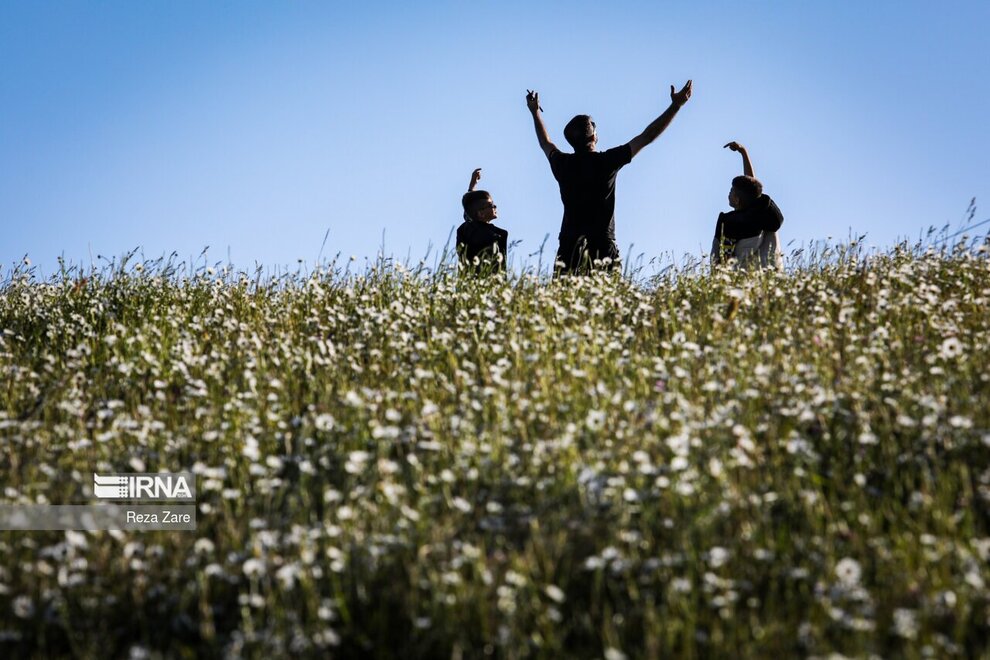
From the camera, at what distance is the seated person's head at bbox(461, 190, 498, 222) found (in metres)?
10.0

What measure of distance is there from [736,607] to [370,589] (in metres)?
1.52

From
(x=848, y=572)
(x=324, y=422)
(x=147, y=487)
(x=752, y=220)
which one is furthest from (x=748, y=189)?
(x=147, y=487)

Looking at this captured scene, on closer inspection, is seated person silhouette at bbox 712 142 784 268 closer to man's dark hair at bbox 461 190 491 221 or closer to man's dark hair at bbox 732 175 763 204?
man's dark hair at bbox 732 175 763 204

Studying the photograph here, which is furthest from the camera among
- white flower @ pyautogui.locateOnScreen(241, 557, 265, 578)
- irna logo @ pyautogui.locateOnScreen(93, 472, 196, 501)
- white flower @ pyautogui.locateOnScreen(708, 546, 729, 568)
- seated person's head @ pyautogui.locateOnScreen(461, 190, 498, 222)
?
seated person's head @ pyautogui.locateOnScreen(461, 190, 498, 222)

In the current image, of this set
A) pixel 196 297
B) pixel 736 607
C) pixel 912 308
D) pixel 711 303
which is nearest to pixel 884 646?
pixel 736 607

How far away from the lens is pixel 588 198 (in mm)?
9719

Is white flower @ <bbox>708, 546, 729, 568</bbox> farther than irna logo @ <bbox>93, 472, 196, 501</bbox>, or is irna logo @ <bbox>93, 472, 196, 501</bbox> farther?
irna logo @ <bbox>93, 472, 196, 501</bbox>

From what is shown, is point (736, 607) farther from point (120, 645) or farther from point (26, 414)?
point (26, 414)

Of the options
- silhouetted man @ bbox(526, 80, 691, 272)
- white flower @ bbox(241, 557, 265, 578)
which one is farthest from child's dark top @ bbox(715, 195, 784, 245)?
white flower @ bbox(241, 557, 265, 578)

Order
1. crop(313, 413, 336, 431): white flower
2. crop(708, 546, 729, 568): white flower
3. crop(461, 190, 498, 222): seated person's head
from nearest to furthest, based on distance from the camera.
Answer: crop(708, 546, 729, 568): white flower, crop(313, 413, 336, 431): white flower, crop(461, 190, 498, 222): seated person's head

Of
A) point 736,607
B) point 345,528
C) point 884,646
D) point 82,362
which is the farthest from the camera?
point 82,362

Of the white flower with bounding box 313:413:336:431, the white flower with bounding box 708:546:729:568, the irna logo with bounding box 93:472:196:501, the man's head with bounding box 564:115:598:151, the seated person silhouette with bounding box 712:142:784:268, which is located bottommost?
the white flower with bounding box 708:546:729:568

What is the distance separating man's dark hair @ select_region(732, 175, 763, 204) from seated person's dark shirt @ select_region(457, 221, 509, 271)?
2.47 meters

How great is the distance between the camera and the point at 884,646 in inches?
146
